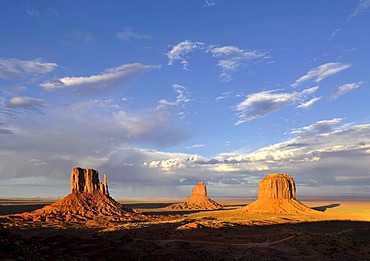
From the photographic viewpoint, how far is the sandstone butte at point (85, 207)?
4267 inches

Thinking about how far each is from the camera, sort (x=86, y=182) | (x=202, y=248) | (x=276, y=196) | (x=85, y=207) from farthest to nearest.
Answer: (x=276, y=196), (x=86, y=182), (x=85, y=207), (x=202, y=248)

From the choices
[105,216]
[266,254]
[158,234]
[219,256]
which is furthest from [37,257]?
[105,216]

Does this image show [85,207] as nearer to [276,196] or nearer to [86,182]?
[86,182]

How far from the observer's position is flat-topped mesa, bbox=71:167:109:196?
13262 centimetres

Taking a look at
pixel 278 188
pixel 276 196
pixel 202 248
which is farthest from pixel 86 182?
pixel 202 248

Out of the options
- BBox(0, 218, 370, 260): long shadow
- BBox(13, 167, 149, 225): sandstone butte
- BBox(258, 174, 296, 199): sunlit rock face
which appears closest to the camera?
BBox(0, 218, 370, 260): long shadow

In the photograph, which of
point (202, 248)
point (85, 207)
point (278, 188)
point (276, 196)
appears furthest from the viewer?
point (278, 188)

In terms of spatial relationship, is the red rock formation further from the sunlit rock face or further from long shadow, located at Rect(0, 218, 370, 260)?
long shadow, located at Rect(0, 218, 370, 260)

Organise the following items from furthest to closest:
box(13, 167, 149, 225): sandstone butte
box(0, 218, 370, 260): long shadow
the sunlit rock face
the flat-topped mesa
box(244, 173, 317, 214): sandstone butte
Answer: the sunlit rock face
box(244, 173, 317, 214): sandstone butte
the flat-topped mesa
box(13, 167, 149, 225): sandstone butte
box(0, 218, 370, 260): long shadow

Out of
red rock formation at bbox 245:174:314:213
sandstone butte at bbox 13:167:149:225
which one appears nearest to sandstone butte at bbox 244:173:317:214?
red rock formation at bbox 245:174:314:213

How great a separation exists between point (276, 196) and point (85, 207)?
8120 centimetres

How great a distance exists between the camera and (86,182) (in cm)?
13488

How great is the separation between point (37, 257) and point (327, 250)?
37.5 metres

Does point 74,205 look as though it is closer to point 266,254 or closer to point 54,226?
point 54,226
